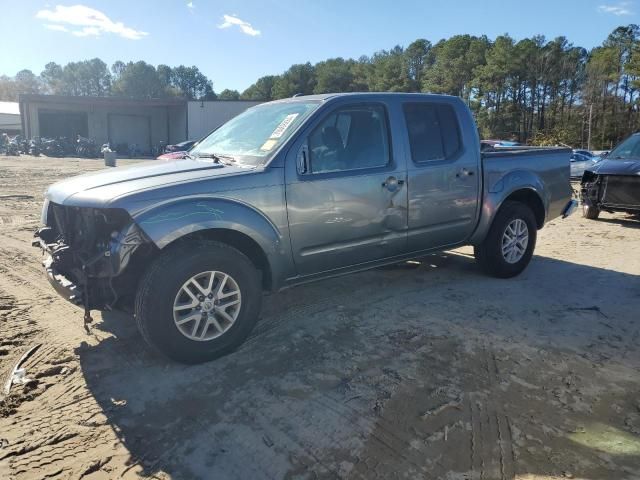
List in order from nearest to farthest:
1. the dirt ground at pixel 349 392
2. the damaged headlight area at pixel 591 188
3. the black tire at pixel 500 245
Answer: the dirt ground at pixel 349 392 → the black tire at pixel 500 245 → the damaged headlight area at pixel 591 188

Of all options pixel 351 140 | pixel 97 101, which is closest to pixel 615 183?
pixel 351 140

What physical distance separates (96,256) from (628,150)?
10.3 m

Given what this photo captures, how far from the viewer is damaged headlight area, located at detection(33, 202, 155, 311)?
3350 mm

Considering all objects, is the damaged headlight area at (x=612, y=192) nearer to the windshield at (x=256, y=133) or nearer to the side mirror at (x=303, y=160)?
the windshield at (x=256, y=133)

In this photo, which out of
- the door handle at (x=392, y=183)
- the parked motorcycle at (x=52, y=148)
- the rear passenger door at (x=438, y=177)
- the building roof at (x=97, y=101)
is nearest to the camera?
the door handle at (x=392, y=183)

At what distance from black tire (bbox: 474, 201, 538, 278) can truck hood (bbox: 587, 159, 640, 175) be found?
4577mm

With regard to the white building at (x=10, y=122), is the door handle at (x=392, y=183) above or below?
below

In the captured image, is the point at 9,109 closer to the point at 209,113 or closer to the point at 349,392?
the point at 209,113

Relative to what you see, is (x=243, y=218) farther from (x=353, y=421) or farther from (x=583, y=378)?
(x=583, y=378)

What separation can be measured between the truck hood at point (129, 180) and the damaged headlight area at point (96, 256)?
0.34 ft

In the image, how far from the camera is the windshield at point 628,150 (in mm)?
9789

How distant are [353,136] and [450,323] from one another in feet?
6.13

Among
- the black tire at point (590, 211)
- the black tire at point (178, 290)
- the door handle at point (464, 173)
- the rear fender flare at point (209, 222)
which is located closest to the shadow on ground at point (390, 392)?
the black tire at point (178, 290)

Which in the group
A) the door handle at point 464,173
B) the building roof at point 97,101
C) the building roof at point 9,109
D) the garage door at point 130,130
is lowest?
the door handle at point 464,173
